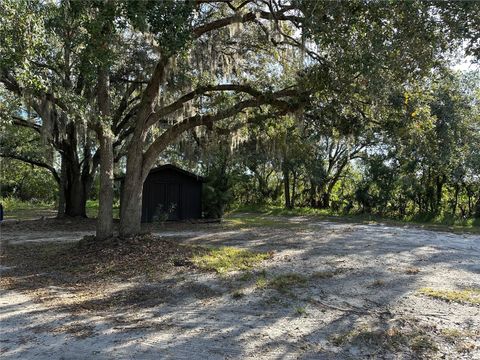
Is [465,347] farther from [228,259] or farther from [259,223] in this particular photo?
[259,223]

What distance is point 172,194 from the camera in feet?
57.5

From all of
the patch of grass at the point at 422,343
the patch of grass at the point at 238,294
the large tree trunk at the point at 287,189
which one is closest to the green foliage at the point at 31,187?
the large tree trunk at the point at 287,189

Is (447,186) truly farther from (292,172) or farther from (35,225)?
(35,225)

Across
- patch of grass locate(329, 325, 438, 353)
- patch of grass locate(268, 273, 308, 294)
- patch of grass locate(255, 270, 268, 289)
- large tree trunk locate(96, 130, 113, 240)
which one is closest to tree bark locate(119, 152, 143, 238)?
large tree trunk locate(96, 130, 113, 240)

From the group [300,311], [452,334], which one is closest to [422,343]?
[452,334]

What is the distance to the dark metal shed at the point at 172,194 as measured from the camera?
16.8 m

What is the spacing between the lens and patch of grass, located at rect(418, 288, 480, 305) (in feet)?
18.8

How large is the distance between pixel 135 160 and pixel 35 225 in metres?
7.54

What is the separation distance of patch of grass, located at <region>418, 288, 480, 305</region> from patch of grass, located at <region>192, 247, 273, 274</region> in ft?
9.84

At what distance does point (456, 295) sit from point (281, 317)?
103 inches

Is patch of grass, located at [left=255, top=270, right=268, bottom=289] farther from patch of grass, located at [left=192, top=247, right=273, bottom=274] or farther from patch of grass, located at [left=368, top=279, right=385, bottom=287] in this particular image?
patch of grass, located at [left=368, top=279, right=385, bottom=287]

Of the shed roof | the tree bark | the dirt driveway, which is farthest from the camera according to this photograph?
the shed roof

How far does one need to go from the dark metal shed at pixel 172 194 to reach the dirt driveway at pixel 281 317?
29.9 ft

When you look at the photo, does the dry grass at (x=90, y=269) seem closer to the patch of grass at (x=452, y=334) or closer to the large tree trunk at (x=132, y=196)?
the large tree trunk at (x=132, y=196)
